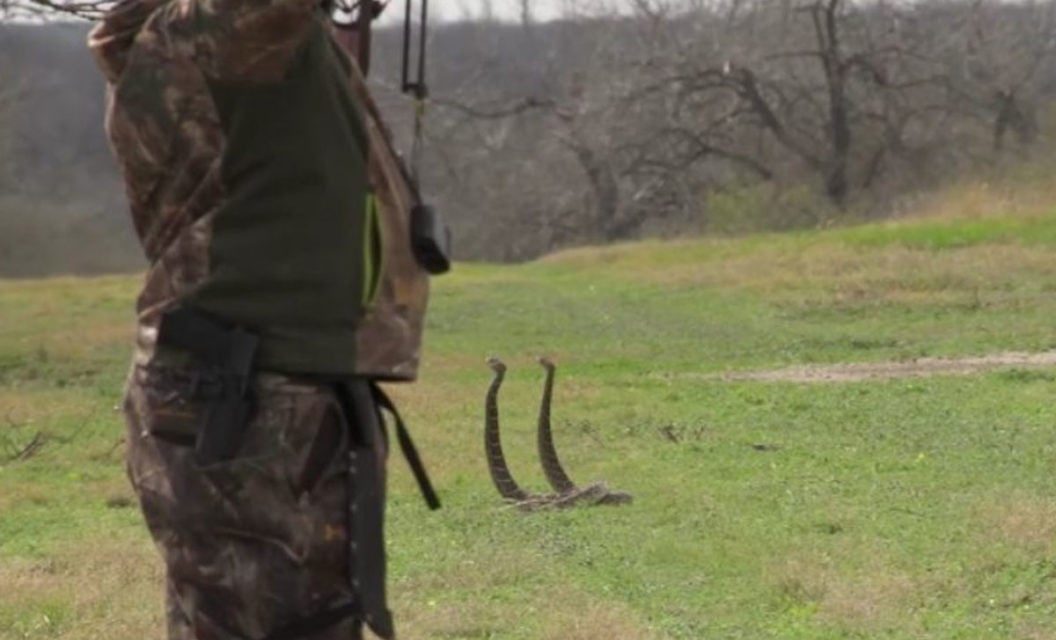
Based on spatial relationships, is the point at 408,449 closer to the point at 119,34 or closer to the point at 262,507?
the point at 262,507

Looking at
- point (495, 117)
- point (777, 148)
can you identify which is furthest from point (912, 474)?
point (495, 117)

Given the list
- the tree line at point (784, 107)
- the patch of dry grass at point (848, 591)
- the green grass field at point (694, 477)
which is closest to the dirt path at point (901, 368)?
the green grass field at point (694, 477)

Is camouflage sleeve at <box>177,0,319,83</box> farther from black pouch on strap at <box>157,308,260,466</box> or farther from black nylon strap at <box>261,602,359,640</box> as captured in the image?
black nylon strap at <box>261,602,359,640</box>

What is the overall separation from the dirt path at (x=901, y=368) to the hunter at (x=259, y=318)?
12881mm

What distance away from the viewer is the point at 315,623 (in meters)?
3.18

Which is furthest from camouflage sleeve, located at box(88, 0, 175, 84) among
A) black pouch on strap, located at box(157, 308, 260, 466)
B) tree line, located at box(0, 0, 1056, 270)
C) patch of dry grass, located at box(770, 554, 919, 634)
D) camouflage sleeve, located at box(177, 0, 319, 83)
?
tree line, located at box(0, 0, 1056, 270)

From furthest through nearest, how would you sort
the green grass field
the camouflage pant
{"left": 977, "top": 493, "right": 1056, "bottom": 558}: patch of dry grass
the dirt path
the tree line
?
A: the tree line
the dirt path
{"left": 977, "top": 493, "right": 1056, "bottom": 558}: patch of dry grass
the green grass field
the camouflage pant

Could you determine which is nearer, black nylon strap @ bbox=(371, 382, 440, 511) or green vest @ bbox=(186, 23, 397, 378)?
green vest @ bbox=(186, 23, 397, 378)

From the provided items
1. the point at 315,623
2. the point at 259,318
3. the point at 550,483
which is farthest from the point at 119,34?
the point at 550,483

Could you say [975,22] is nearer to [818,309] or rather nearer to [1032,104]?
[1032,104]

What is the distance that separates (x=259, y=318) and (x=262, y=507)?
0.25m

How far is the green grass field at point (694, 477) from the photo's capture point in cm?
677

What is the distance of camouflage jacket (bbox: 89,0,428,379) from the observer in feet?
10.2

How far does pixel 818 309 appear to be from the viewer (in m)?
22.8
